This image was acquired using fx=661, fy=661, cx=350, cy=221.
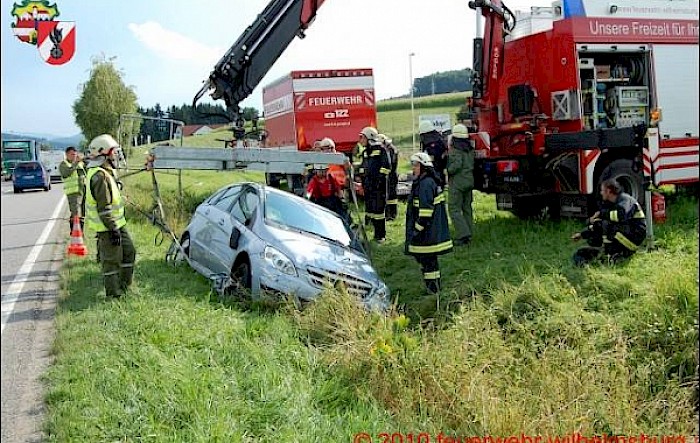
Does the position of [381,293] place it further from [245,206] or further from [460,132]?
[460,132]

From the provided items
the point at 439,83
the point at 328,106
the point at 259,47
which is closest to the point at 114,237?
the point at 259,47

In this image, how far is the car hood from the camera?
6891 millimetres

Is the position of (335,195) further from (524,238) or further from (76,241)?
(76,241)

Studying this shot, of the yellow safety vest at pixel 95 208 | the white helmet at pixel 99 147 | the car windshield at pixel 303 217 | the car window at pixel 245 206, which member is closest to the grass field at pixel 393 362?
the yellow safety vest at pixel 95 208

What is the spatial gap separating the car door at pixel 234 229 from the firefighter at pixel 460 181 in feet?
10.6

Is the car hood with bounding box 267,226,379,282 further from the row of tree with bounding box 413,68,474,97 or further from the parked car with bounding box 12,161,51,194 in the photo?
the row of tree with bounding box 413,68,474,97

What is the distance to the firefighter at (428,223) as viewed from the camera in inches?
291

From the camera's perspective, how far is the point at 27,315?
682 cm

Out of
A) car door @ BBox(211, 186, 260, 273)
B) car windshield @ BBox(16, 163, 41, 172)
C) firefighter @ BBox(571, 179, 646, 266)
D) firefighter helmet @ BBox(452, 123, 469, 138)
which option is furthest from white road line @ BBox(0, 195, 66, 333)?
firefighter helmet @ BBox(452, 123, 469, 138)

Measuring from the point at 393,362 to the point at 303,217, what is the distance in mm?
3147

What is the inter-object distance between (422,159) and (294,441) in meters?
4.37

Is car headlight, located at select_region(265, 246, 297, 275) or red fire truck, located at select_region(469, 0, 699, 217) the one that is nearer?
car headlight, located at select_region(265, 246, 297, 275)

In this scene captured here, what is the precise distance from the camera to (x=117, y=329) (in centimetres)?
563

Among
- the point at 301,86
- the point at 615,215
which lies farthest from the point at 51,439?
the point at 301,86
